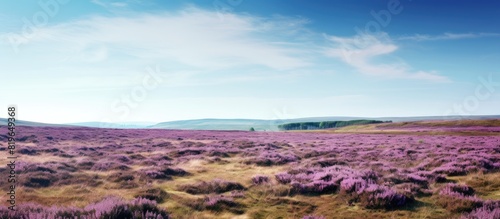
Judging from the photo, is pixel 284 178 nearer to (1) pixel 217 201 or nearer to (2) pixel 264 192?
(2) pixel 264 192

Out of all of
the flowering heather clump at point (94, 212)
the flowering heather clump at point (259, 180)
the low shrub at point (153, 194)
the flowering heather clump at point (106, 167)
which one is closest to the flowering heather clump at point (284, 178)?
the flowering heather clump at point (259, 180)

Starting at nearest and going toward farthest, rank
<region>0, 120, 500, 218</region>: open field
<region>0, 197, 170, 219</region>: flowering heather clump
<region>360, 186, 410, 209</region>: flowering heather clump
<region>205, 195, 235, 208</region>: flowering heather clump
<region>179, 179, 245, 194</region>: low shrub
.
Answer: <region>0, 197, 170, 219</region>: flowering heather clump
<region>0, 120, 500, 218</region>: open field
<region>360, 186, 410, 209</region>: flowering heather clump
<region>205, 195, 235, 208</region>: flowering heather clump
<region>179, 179, 245, 194</region>: low shrub

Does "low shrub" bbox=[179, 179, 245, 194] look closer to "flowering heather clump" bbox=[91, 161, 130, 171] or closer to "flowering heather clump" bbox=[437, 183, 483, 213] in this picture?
"flowering heather clump" bbox=[91, 161, 130, 171]

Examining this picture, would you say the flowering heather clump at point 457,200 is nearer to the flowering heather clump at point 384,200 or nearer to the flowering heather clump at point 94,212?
the flowering heather clump at point 384,200

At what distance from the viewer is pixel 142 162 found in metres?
20.4

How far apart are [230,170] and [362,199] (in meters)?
9.34

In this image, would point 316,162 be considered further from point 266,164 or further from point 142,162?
point 142,162

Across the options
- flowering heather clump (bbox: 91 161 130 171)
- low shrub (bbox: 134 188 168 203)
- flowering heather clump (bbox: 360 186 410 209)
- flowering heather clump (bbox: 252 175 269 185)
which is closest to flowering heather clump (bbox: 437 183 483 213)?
flowering heather clump (bbox: 360 186 410 209)

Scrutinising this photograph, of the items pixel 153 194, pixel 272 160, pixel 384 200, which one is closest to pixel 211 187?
pixel 153 194

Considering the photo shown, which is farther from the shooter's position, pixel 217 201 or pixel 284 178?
pixel 284 178

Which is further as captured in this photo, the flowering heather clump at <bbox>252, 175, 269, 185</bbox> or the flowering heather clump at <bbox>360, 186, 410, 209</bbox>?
the flowering heather clump at <bbox>252, 175, 269, 185</bbox>

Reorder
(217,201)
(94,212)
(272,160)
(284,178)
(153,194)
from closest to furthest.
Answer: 1. (94,212)
2. (217,201)
3. (153,194)
4. (284,178)
5. (272,160)

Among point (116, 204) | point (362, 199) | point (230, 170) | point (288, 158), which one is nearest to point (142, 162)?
point (230, 170)

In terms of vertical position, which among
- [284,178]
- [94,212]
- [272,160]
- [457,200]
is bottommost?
[272,160]
